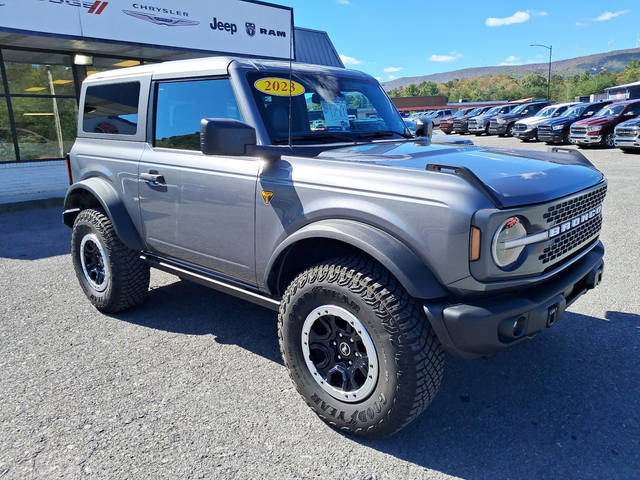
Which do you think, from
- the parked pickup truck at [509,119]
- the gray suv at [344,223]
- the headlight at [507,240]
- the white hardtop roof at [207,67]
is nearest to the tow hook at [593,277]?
the gray suv at [344,223]

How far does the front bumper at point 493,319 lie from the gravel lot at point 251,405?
0.62m

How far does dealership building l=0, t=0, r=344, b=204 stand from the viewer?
33.3ft

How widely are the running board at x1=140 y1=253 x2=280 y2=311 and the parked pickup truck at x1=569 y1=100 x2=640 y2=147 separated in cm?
1797

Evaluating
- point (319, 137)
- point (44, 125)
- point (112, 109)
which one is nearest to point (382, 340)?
point (319, 137)

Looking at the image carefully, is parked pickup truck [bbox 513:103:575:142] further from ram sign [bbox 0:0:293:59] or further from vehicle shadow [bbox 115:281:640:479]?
vehicle shadow [bbox 115:281:640:479]

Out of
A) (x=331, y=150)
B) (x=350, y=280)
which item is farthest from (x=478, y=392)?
(x=331, y=150)

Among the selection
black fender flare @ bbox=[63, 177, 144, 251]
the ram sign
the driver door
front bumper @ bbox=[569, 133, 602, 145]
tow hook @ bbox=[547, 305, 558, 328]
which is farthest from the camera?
front bumper @ bbox=[569, 133, 602, 145]

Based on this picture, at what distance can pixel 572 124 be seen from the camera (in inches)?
736

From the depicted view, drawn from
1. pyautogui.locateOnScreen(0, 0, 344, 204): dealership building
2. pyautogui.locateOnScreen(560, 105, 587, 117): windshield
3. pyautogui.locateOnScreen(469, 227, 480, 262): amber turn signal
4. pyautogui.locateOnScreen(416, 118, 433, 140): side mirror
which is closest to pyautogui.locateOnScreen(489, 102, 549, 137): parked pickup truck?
pyautogui.locateOnScreen(560, 105, 587, 117): windshield

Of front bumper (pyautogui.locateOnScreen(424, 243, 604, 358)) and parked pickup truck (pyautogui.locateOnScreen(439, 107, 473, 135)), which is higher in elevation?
parked pickup truck (pyautogui.locateOnScreen(439, 107, 473, 135))

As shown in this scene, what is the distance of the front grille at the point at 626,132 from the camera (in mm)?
15164

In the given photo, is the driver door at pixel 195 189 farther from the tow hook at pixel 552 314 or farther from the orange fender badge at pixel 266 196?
the tow hook at pixel 552 314

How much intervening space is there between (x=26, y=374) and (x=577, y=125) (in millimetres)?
19378

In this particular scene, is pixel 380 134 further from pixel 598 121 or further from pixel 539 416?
A: pixel 598 121
